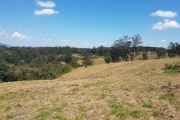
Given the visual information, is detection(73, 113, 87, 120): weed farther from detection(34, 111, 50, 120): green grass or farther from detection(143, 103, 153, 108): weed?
detection(143, 103, 153, 108): weed

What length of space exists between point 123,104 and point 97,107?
4.79 feet

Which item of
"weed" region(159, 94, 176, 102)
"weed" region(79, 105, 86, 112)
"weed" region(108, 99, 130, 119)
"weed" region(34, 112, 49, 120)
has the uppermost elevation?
"weed" region(159, 94, 176, 102)

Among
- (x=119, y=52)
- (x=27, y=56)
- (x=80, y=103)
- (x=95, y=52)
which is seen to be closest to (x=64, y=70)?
(x=119, y=52)

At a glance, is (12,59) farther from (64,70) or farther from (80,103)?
(80,103)

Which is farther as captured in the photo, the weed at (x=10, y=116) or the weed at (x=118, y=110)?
the weed at (x=10, y=116)

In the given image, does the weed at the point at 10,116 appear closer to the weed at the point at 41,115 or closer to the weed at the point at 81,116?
the weed at the point at 41,115

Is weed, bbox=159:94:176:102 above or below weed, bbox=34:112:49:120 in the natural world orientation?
above

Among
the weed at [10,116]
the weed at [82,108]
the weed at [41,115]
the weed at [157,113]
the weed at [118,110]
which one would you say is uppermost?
the weed at [157,113]

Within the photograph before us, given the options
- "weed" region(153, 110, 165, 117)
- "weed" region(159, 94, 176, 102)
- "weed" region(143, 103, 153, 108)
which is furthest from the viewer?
"weed" region(159, 94, 176, 102)

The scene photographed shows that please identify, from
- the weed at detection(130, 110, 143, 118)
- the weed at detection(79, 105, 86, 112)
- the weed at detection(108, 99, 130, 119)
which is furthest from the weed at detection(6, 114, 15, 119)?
the weed at detection(130, 110, 143, 118)

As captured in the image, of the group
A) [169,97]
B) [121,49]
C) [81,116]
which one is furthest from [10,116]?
[121,49]

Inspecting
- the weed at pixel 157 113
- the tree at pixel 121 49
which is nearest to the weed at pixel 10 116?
the weed at pixel 157 113

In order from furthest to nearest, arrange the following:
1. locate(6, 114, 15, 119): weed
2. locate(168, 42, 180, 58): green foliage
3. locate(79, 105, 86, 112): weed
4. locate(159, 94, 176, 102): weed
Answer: locate(168, 42, 180, 58): green foliage < locate(159, 94, 176, 102): weed < locate(79, 105, 86, 112): weed < locate(6, 114, 15, 119): weed

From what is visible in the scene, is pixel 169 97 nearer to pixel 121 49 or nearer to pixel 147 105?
pixel 147 105
